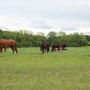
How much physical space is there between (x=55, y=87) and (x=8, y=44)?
3261cm

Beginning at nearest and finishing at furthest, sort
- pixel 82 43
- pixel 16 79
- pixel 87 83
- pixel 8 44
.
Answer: pixel 87 83 < pixel 16 79 < pixel 8 44 < pixel 82 43

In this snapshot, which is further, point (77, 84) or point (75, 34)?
point (75, 34)

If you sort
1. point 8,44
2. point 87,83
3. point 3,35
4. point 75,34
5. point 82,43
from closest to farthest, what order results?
point 87,83 → point 8,44 → point 3,35 → point 82,43 → point 75,34

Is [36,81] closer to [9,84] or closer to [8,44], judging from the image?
[9,84]

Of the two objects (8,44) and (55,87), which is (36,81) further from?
(8,44)

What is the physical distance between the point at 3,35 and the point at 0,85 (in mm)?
90475

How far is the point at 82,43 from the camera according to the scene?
11156 centimetres

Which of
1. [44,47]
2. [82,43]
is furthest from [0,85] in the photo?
[82,43]

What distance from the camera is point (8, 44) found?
1718 inches

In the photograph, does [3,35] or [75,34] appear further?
[75,34]

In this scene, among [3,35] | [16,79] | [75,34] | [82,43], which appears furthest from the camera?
[75,34]

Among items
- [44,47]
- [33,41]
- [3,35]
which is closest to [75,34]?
[33,41]

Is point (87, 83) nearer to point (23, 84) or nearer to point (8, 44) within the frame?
point (23, 84)

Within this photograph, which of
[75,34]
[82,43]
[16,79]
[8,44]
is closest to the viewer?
[16,79]
